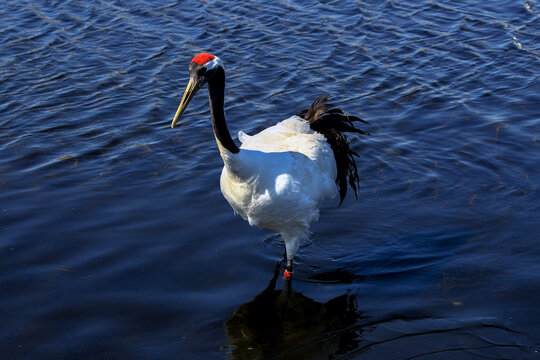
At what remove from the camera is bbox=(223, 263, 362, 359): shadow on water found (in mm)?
5082

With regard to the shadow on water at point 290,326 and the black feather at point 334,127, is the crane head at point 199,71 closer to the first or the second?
the black feather at point 334,127

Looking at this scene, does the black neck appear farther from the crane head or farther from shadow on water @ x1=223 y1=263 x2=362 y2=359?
shadow on water @ x1=223 y1=263 x2=362 y2=359

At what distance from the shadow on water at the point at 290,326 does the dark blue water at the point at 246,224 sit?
16mm

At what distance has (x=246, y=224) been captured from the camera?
6.81 meters

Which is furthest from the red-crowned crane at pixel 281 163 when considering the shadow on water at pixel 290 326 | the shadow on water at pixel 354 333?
the shadow on water at pixel 354 333

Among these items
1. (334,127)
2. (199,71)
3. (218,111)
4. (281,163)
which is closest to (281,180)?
(281,163)

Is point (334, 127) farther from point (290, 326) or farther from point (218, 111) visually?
point (290, 326)

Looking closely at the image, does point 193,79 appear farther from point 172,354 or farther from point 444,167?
point 444,167

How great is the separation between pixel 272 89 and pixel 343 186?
3476 mm

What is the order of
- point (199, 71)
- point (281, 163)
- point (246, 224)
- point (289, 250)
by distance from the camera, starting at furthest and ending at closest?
point (246, 224) → point (289, 250) → point (281, 163) → point (199, 71)

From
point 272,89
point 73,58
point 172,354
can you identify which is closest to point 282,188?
point 172,354

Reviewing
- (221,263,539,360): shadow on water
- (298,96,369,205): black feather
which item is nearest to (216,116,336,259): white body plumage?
(298,96,369,205): black feather

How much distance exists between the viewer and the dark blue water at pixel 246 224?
5250 millimetres

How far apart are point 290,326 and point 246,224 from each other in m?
1.62
